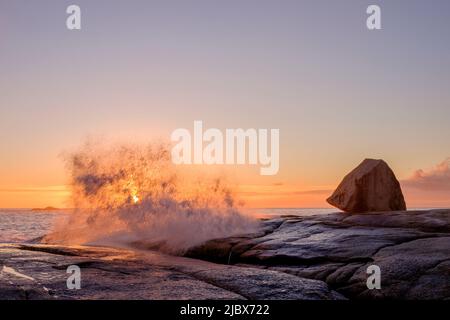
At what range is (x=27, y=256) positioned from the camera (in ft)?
29.0

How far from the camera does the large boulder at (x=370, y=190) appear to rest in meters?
15.7

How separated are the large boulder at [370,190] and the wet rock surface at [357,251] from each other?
2147 millimetres

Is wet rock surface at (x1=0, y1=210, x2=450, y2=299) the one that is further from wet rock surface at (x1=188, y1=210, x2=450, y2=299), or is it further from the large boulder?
the large boulder

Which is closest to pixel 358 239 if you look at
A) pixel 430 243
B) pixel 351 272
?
pixel 430 243

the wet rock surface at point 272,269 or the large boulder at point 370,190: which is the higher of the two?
the large boulder at point 370,190

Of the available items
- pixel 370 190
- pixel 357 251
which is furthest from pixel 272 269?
pixel 370 190

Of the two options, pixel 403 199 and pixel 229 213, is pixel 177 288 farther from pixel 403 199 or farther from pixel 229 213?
pixel 403 199

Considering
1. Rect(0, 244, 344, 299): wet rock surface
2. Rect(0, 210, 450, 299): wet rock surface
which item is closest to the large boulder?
Rect(0, 210, 450, 299): wet rock surface

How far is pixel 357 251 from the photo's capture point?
9078mm

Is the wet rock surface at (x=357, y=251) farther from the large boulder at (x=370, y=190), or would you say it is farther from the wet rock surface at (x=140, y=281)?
the large boulder at (x=370, y=190)

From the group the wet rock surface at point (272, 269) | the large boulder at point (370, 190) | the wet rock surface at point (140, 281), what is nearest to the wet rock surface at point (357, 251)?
the wet rock surface at point (272, 269)

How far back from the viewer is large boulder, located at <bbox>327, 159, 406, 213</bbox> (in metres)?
15.7

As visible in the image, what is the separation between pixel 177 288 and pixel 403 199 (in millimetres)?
12345
